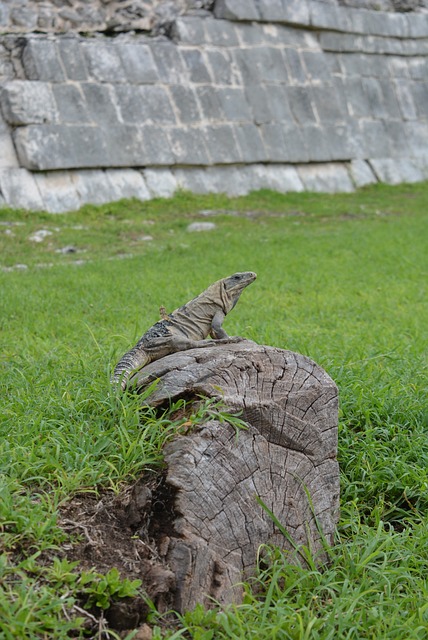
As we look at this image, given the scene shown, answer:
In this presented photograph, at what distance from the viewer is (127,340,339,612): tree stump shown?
344cm

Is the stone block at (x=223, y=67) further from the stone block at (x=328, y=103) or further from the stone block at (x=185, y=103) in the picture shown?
the stone block at (x=328, y=103)

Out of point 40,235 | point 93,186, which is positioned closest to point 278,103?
point 93,186

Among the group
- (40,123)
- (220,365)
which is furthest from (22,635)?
(40,123)

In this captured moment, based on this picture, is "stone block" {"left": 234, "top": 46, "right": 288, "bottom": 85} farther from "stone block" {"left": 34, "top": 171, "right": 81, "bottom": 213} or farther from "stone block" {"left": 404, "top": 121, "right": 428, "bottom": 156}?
"stone block" {"left": 34, "top": 171, "right": 81, "bottom": 213}

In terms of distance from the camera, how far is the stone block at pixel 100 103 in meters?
12.4

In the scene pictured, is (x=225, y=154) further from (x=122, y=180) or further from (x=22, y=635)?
(x=22, y=635)

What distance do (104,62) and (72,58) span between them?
57 centimetres

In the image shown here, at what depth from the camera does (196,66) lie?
550 inches

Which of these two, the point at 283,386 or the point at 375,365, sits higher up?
the point at 283,386

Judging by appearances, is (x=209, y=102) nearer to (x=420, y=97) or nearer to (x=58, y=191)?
(x=58, y=191)

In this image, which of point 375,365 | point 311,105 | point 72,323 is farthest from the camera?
point 311,105

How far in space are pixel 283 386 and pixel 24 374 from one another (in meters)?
1.79

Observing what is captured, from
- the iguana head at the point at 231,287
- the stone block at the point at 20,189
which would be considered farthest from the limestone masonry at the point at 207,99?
the iguana head at the point at 231,287

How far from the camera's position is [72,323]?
7.00 metres
